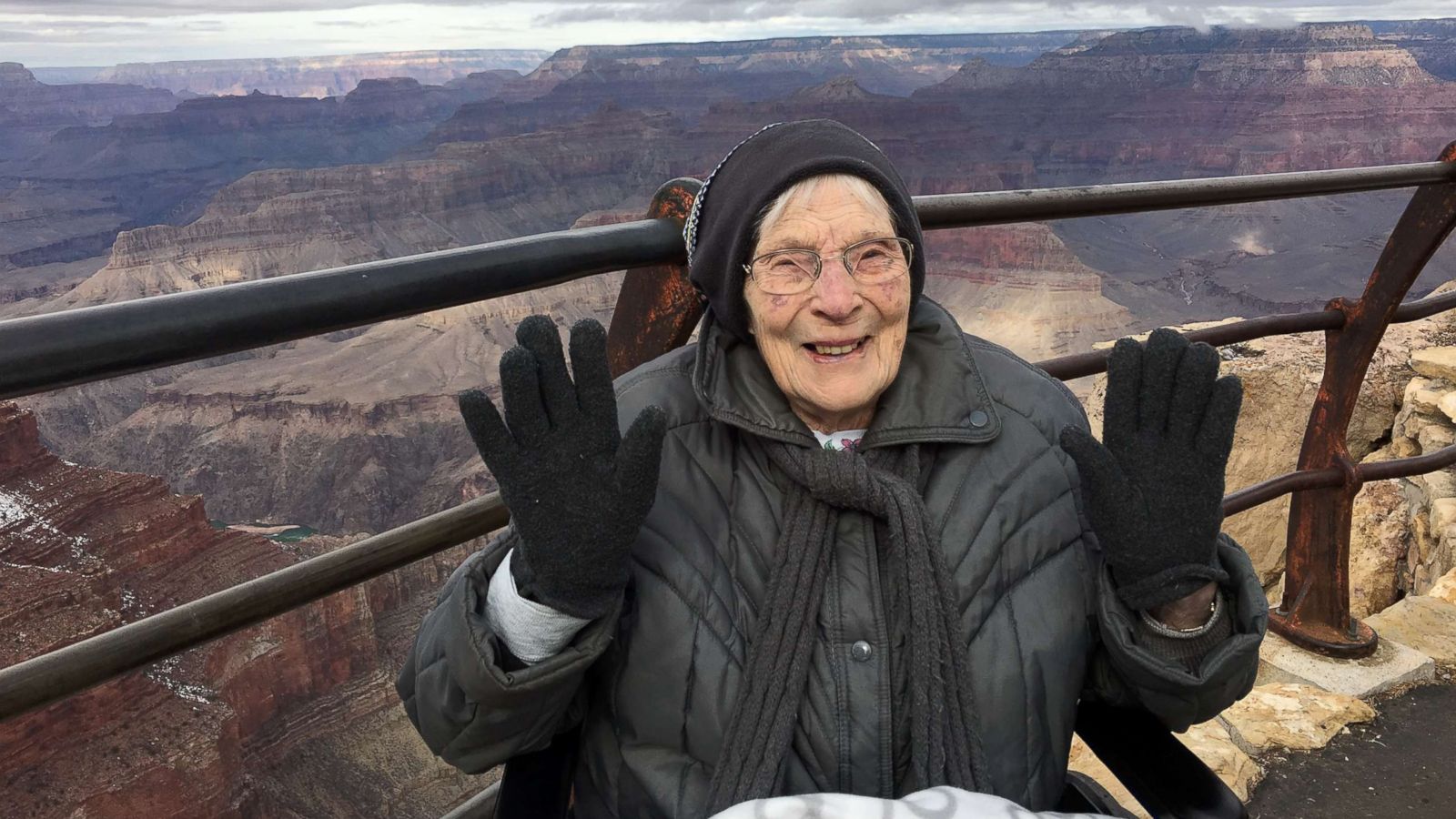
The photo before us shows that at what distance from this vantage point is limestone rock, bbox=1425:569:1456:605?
2.79m

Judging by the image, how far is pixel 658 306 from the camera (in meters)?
1.44

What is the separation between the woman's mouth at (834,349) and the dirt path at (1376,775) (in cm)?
133

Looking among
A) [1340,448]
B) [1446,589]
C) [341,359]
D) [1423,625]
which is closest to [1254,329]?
[1340,448]

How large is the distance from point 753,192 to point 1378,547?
375 cm

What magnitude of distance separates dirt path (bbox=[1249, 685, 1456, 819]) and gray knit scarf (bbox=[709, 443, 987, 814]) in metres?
1.15

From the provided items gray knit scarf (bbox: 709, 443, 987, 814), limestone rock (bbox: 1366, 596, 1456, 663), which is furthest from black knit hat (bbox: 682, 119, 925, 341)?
limestone rock (bbox: 1366, 596, 1456, 663)

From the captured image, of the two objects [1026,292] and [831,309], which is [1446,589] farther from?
[1026,292]

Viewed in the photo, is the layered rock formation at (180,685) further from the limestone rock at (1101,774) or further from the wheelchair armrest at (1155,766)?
the wheelchair armrest at (1155,766)

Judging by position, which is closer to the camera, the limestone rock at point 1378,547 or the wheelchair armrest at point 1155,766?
the wheelchair armrest at point 1155,766

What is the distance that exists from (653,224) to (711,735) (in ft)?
2.15

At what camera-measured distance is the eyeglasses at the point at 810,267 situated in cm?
129

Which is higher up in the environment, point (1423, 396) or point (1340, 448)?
point (1340, 448)

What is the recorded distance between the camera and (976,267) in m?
62.4

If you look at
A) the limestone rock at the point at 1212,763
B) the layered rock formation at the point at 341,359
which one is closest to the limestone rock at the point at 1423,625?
the limestone rock at the point at 1212,763
